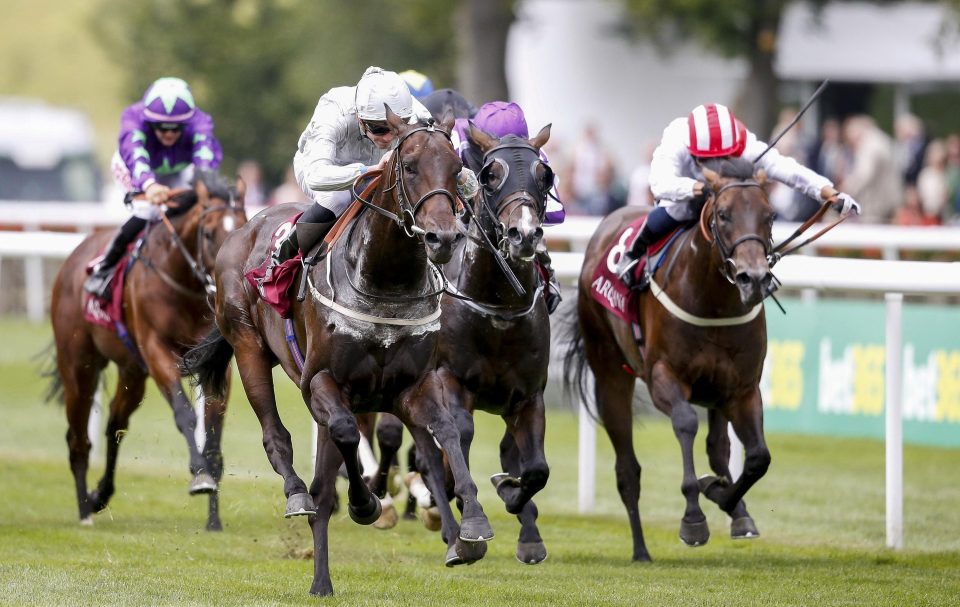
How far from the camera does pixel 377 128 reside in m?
6.25

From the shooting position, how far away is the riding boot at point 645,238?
7539mm

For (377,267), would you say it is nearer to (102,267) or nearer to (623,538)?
(623,538)

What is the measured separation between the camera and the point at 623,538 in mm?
8164

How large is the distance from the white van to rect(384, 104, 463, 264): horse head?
2136 centimetres

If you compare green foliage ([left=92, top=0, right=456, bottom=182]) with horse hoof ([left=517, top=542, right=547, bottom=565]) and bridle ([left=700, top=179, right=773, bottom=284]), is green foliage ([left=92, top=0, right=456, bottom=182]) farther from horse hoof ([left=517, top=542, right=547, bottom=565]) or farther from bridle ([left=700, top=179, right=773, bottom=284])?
horse hoof ([left=517, top=542, right=547, bottom=565])

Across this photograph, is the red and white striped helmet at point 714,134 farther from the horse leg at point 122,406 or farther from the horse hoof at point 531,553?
the horse leg at point 122,406

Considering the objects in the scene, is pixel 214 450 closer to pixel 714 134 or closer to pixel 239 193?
pixel 239 193

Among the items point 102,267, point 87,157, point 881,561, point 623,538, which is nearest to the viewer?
point 881,561

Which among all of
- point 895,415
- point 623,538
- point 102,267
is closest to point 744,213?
point 895,415

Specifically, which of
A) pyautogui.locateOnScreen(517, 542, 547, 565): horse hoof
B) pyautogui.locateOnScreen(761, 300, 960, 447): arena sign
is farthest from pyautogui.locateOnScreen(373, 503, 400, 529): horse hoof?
pyautogui.locateOnScreen(761, 300, 960, 447): arena sign

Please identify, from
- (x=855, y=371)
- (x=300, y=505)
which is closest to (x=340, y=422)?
(x=300, y=505)

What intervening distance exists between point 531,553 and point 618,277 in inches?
64.7

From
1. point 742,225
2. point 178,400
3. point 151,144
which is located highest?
point 151,144

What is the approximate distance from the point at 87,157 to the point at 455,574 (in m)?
22.2
